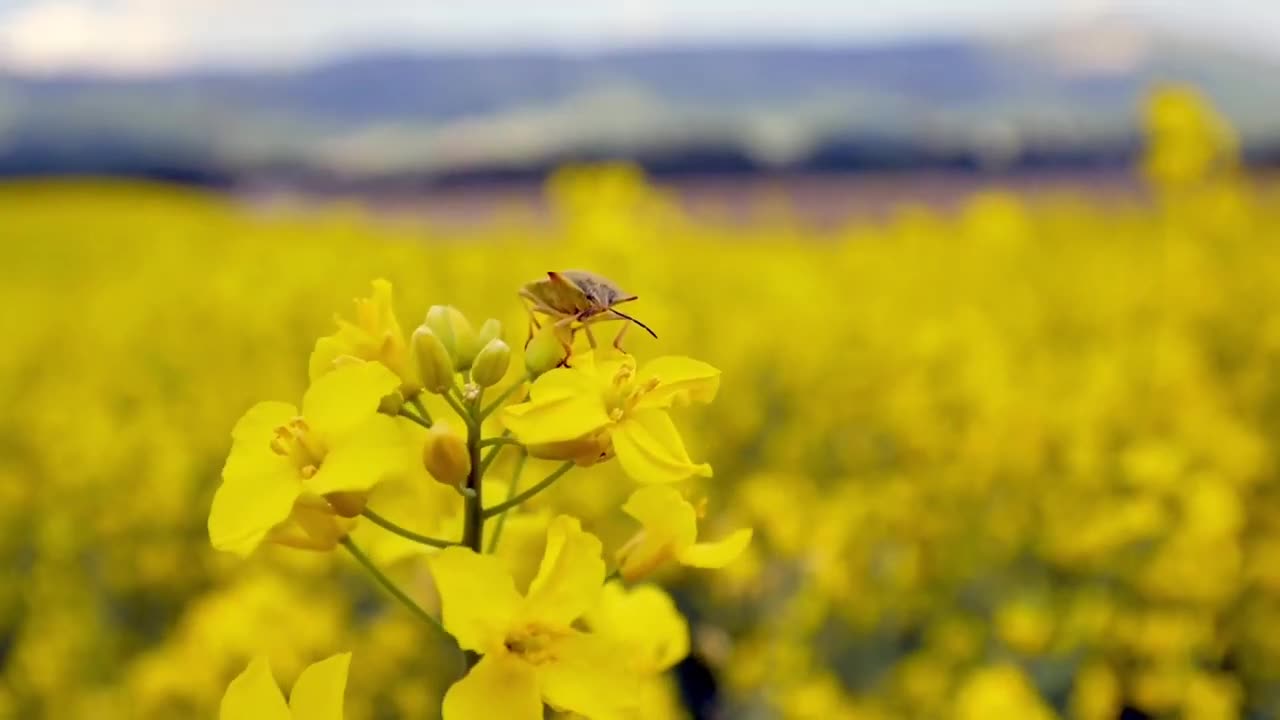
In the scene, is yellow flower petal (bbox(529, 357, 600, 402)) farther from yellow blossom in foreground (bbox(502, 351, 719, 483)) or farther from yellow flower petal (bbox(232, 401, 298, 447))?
yellow flower petal (bbox(232, 401, 298, 447))

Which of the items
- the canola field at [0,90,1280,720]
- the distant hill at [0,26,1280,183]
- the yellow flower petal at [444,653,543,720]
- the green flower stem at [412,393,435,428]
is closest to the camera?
the yellow flower petal at [444,653,543,720]

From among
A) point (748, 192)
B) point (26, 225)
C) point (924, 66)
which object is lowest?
point (26, 225)

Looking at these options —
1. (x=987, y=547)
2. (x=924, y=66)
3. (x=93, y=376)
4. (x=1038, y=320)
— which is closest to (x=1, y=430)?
(x=93, y=376)

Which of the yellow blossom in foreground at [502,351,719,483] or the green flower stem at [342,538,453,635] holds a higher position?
the yellow blossom in foreground at [502,351,719,483]

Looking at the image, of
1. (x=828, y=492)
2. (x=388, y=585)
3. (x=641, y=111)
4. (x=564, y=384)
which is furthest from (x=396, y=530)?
(x=641, y=111)

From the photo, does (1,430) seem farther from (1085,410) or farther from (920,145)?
(920,145)

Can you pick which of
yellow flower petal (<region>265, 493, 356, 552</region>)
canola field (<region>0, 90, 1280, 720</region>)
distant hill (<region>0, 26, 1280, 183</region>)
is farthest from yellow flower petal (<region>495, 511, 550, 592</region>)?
distant hill (<region>0, 26, 1280, 183</region>)
